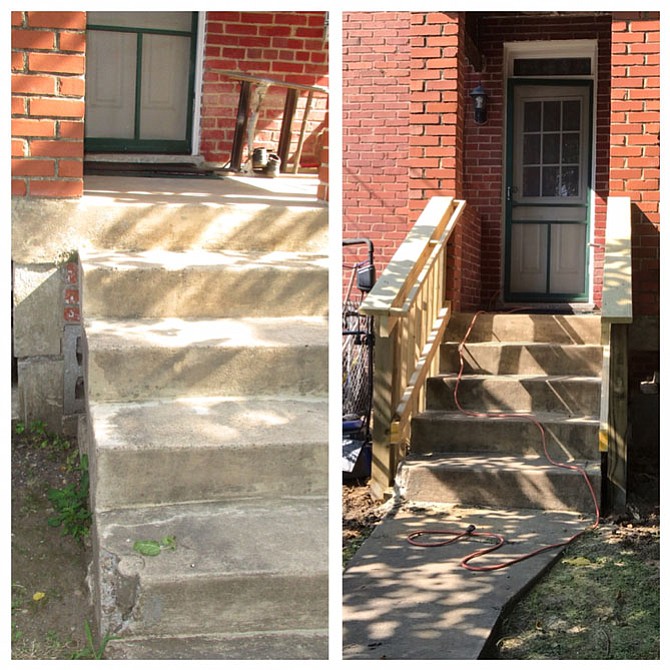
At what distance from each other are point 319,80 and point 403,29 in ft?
8.21

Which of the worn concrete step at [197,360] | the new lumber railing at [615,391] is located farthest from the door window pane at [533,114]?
the worn concrete step at [197,360]

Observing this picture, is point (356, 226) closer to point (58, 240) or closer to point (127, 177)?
point (127, 177)

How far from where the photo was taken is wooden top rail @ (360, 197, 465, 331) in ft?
18.9

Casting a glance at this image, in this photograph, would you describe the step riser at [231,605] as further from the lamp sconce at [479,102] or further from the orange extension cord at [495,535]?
the lamp sconce at [479,102]

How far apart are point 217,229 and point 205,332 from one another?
30.4 inches

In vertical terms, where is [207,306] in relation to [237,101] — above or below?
below

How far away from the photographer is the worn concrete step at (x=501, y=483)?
571cm

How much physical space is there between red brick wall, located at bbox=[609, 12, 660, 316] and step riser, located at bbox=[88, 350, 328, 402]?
4318 mm

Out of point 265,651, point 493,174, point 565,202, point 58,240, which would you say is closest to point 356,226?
point 493,174

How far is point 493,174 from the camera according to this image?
9.78 metres

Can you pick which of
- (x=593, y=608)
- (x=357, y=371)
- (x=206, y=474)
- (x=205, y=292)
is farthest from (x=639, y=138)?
(x=206, y=474)

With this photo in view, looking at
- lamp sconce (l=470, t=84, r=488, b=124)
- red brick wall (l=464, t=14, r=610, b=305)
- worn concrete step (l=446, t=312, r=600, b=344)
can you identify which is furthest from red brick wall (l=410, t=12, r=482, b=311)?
red brick wall (l=464, t=14, r=610, b=305)

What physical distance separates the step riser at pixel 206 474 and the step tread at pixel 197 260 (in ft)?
3.41

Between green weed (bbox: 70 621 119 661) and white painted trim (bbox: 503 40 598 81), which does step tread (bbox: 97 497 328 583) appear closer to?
green weed (bbox: 70 621 119 661)
